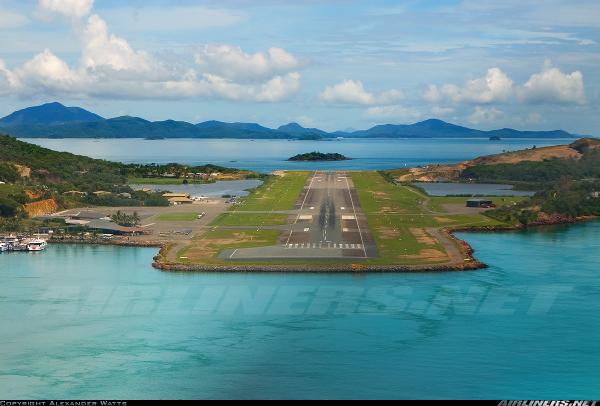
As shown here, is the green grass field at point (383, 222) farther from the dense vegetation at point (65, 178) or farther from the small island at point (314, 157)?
the small island at point (314, 157)

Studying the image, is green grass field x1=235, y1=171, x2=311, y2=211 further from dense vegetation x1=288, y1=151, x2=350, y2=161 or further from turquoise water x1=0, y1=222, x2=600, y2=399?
dense vegetation x1=288, y1=151, x2=350, y2=161

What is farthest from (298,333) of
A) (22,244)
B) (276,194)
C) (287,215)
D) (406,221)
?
(276,194)

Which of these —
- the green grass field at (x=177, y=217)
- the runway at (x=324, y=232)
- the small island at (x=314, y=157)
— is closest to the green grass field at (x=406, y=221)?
A: the runway at (x=324, y=232)

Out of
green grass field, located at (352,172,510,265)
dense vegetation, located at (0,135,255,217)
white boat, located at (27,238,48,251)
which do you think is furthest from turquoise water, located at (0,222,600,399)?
dense vegetation, located at (0,135,255,217)

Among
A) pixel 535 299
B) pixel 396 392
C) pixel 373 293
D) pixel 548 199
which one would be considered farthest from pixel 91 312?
pixel 548 199

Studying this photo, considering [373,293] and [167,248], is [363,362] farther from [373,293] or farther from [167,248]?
[167,248]

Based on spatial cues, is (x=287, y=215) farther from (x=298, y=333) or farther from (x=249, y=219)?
(x=298, y=333)
